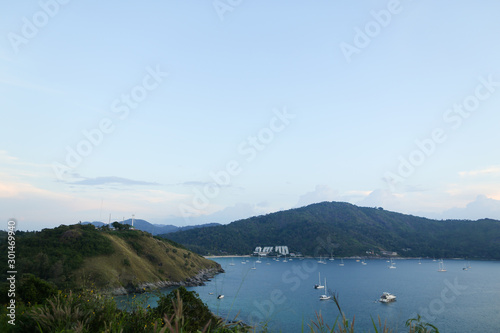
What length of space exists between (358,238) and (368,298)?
109 m

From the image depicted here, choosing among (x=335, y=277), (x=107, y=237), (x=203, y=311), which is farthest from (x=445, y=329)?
(x=107, y=237)

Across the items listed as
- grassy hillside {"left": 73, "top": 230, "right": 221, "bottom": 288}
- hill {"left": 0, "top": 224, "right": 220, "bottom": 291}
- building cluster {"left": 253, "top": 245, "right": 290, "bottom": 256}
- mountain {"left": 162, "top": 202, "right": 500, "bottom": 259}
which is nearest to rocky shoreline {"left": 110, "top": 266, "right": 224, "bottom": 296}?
hill {"left": 0, "top": 224, "right": 220, "bottom": 291}

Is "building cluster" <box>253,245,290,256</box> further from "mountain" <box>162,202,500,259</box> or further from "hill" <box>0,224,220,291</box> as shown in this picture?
"hill" <box>0,224,220,291</box>

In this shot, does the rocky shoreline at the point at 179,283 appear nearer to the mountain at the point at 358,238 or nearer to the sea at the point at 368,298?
the sea at the point at 368,298

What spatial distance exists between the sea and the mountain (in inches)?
1687

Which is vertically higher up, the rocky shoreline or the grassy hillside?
the grassy hillside

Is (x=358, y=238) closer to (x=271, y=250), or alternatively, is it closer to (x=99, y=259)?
(x=271, y=250)

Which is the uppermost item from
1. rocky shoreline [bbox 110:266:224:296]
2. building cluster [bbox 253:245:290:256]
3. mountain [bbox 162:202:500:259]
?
mountain [bbox 162:202:500:259]

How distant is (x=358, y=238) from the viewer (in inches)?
6624

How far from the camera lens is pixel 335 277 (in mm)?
97562

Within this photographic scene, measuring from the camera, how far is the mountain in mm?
153750

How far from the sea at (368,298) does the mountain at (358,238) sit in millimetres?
42845

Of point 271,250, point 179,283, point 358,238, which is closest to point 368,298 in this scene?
point 179,283

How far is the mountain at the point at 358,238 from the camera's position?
504 ft
